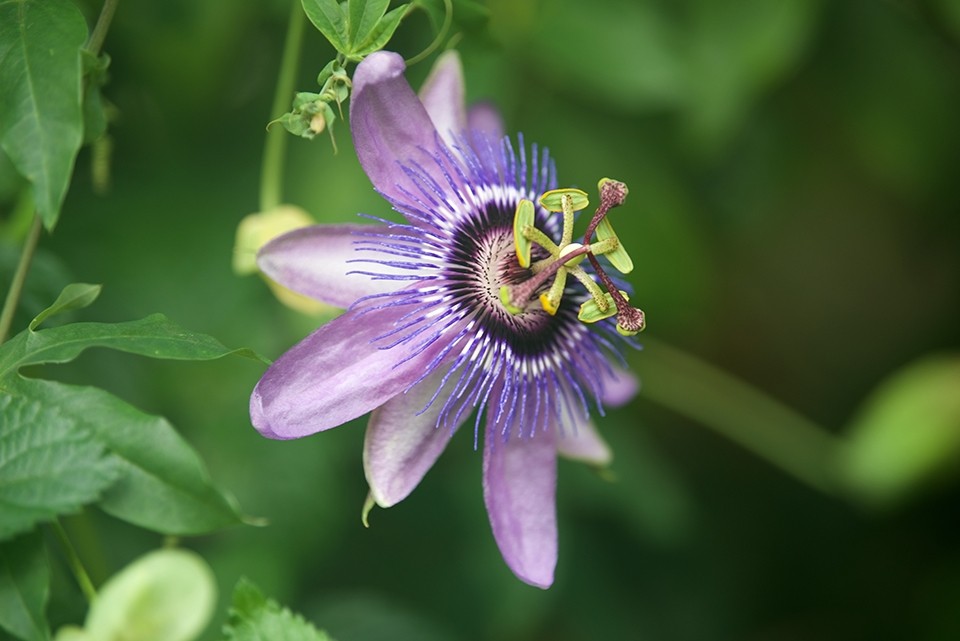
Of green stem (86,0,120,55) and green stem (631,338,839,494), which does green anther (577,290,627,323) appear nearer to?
green stem (86,0,120,55)

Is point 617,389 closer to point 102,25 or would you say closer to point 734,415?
point 102,25

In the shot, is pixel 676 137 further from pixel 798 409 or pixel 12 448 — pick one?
pixel 12 448

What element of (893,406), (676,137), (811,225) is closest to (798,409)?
(811,225)

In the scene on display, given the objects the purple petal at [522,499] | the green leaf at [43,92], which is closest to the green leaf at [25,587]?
the green leaf at [43,92]

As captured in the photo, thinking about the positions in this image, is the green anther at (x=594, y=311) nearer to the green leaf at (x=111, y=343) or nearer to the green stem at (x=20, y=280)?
the green leaf at (x=111, y=343)

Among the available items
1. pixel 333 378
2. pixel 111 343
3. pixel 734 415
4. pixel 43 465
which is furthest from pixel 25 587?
pixel 734 415
